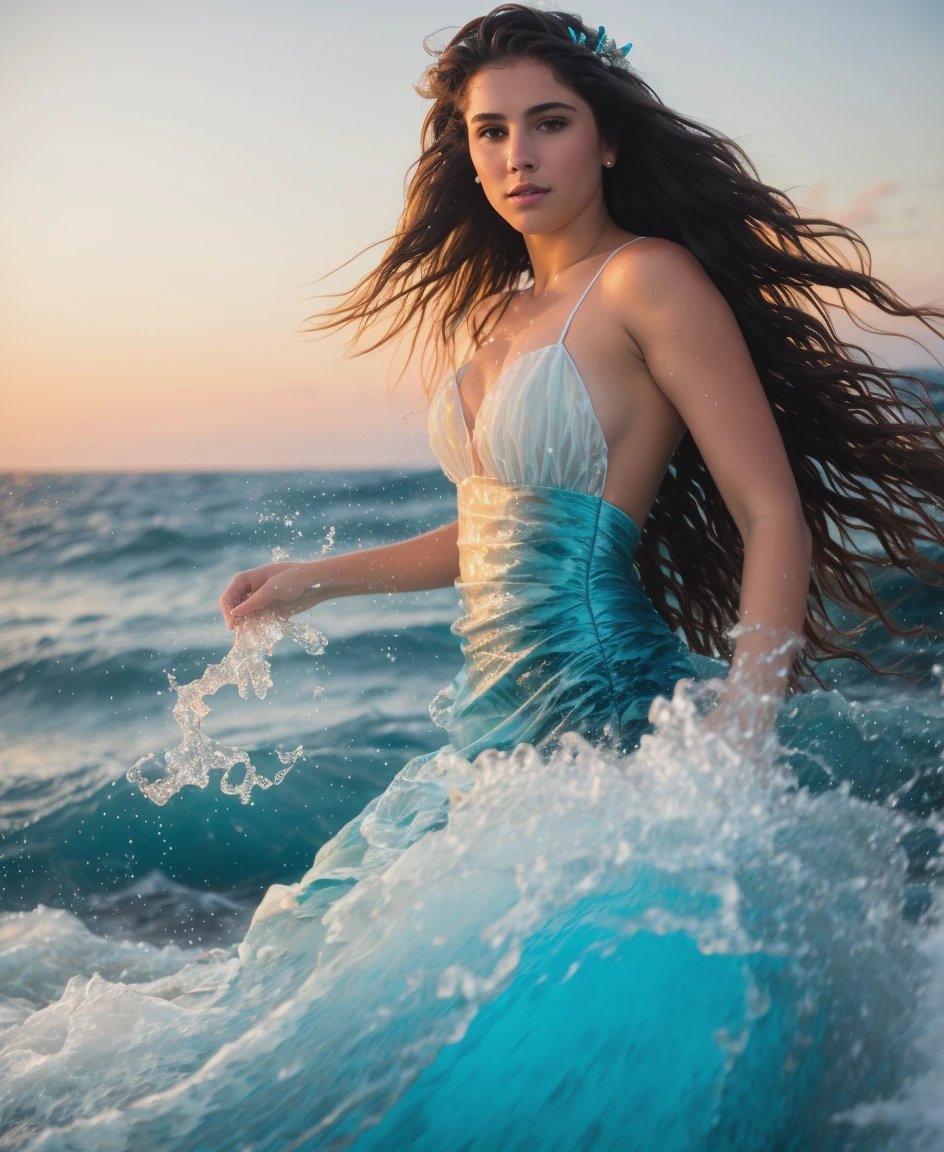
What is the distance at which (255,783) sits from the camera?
4.59m

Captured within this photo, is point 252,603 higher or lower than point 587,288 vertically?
lower

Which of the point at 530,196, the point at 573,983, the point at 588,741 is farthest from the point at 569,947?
the point at 530,196

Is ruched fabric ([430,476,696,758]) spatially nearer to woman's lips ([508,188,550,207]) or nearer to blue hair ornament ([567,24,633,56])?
woman's lips ([508,188,550,207])

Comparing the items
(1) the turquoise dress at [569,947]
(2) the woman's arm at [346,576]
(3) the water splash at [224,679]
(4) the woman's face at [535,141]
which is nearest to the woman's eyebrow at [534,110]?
(4) the woman's face at [535,141]

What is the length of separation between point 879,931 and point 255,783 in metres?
3.03

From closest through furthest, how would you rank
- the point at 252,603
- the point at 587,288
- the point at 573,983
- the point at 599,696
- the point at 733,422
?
the point at 573,983 → the point at 733,422 → the point at 599,696 → the point at 587,288 → the point at 252,603

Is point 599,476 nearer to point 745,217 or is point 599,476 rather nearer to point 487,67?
point 745,217

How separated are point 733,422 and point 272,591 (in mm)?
1201

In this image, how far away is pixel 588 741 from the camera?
2.35 meters

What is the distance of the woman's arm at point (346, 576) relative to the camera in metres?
2.90

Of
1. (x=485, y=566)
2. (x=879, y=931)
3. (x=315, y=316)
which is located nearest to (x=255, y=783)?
(x=315, y=316)

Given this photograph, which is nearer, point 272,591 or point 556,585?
point 556,585

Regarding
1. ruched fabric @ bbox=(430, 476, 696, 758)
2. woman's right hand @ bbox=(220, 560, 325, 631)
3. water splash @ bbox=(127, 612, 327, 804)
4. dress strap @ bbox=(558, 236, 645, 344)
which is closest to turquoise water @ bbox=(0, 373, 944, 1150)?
ruched fabric @ bbox=(430, 476, 696, 758)

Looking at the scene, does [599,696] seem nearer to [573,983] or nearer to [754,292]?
[573,983]
